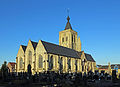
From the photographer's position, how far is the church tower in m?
→ 80.1

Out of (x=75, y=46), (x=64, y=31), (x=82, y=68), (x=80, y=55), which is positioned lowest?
(x=82, y=68)

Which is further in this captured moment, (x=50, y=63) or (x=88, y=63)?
(x=88, y=63)

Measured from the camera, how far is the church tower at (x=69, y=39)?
8006 cm

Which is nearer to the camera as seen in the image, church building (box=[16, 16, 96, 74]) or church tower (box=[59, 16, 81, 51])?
church building (box=[16, 16, 96, 74])

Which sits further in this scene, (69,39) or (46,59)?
(69,39)

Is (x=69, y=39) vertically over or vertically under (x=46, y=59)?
over

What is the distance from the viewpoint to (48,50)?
5497cm

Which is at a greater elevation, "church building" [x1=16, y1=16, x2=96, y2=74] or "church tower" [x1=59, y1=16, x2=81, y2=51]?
"church tower" [x1=59, y1=16, x2=81, y2=51]

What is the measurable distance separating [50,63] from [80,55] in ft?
80.2

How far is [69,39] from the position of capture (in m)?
79.8

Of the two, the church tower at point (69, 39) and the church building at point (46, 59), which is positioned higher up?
the church tower at point (69, 39)

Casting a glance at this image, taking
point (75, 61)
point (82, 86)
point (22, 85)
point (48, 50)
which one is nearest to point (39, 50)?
point (48, 50)

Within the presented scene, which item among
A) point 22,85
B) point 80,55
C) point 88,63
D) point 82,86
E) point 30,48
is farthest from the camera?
point 88,63

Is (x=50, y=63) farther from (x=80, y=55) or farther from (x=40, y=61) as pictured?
(x=80, y=55)
